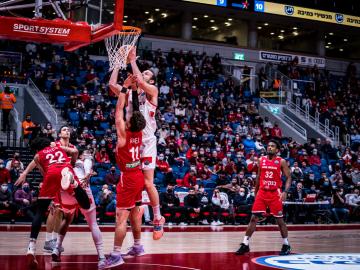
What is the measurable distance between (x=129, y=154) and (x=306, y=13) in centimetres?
2405

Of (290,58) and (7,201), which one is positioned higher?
(290,58)

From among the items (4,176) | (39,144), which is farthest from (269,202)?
(4,176)

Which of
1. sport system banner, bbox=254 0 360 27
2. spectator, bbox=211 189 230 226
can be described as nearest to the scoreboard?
sport system banner, bbox=254 0 360 27

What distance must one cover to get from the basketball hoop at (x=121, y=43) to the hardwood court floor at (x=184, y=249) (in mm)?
3016

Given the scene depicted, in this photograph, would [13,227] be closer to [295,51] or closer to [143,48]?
[143,48]

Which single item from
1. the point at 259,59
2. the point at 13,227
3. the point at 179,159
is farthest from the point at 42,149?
the point at 259,59

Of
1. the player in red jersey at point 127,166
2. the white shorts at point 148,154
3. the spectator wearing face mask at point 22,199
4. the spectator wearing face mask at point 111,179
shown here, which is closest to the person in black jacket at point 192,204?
the spectator wearing face mask at point 111,179

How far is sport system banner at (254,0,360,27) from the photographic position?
1117 inches

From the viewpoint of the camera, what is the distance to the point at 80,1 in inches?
465

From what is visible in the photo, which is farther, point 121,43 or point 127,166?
point 121,43

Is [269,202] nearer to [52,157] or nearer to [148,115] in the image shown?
[148,115]

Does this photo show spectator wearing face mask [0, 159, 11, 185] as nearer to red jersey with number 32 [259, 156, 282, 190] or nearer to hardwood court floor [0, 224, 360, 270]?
hardwood court floor [0, 224, 360, 270]

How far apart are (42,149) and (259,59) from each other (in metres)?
25.2

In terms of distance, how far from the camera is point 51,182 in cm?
766
